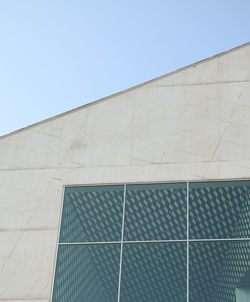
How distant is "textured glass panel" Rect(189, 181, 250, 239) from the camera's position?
2069cm

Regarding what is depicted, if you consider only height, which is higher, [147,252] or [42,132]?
[42,132]

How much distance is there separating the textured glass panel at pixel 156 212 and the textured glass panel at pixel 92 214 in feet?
1.20

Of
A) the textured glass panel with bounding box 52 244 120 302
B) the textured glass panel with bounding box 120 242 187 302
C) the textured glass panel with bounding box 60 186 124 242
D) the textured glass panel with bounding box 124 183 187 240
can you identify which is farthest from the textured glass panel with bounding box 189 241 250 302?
the textured glass panel with bounding box 60 186 124 242

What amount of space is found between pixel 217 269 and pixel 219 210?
6.55ft

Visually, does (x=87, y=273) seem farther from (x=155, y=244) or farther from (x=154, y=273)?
(x=155, y=244)

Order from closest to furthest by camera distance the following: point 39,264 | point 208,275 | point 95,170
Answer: point 208,275 < point 39,264 < point 95,170

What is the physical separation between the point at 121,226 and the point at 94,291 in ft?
7.64

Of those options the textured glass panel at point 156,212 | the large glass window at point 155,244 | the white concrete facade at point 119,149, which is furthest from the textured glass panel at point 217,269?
the white concrete facade at point 119,149

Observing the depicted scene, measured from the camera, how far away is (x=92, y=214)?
71.8 feet

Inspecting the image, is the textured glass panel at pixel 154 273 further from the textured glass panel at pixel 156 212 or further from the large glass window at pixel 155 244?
the textured glass panel at pixel 156 212

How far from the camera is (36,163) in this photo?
2345cm

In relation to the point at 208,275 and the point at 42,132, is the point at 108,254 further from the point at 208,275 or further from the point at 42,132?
the point at 42,132

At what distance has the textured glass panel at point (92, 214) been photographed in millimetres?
21516

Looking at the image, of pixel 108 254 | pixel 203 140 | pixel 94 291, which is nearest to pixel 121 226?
pixel 108 254
